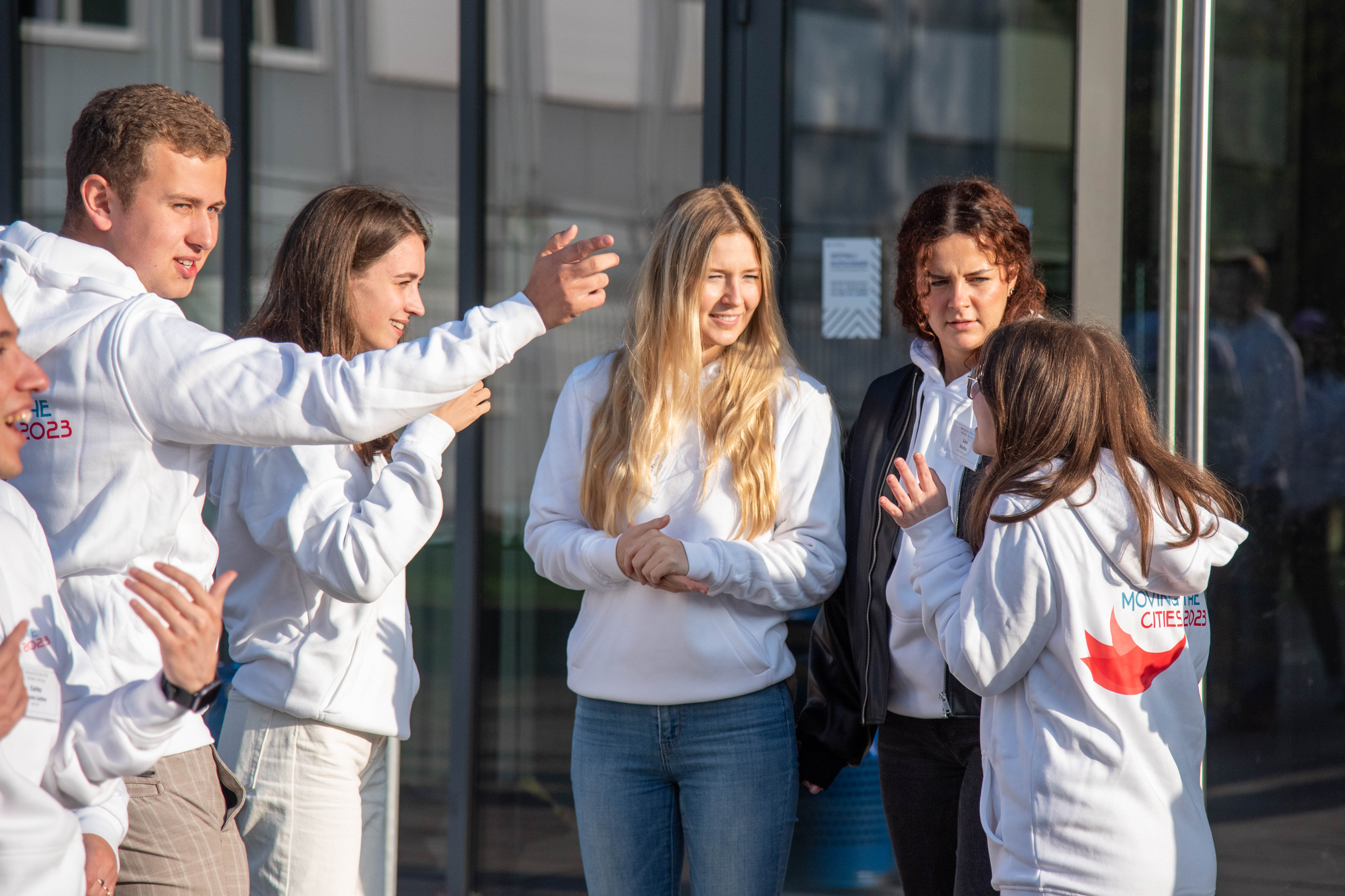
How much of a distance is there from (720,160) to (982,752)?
232cm

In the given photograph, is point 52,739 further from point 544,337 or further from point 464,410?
point 544,337

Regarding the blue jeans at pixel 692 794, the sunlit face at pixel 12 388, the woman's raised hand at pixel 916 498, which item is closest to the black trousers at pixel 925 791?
the blue jeans at pixel 692 794

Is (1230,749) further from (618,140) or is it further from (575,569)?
(618,140)

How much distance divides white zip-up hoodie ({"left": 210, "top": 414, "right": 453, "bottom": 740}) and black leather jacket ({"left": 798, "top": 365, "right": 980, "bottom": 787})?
95 cm

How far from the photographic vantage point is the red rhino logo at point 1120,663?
→ 195cm

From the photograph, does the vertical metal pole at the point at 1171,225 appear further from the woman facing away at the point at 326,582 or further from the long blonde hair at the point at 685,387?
the woman facing away at the point at 326,582

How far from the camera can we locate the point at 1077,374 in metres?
2.07

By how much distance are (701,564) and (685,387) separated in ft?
1.49

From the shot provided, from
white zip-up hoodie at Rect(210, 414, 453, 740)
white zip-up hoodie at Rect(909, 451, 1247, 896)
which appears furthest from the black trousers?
white zip-up hoodie at Rect(210, 414, 453, 740)

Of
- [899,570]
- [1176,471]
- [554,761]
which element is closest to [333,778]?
[899,570]

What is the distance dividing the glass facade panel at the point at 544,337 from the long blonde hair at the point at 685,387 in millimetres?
1376

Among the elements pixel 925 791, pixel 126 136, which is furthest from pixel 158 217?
pixel 925 791

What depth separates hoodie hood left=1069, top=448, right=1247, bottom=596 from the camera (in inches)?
77.3

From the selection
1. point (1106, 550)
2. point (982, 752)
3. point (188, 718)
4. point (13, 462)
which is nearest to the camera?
point (13, 462)
